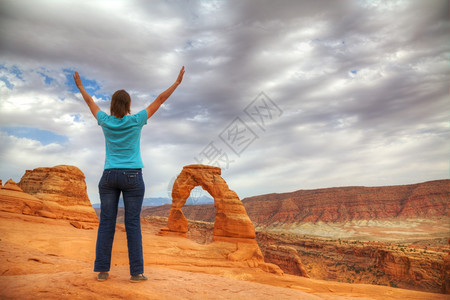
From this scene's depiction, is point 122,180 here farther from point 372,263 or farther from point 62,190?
point 372,263

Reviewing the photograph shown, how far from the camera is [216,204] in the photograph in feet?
75.5

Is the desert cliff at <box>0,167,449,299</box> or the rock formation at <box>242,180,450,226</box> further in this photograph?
the rock formation at <box>242,180,450,226</box>

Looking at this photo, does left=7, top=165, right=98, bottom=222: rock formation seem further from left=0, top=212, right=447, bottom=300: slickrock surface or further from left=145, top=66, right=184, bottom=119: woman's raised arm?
left=145, top=66, right=184, bottom=119: woman's raised arm

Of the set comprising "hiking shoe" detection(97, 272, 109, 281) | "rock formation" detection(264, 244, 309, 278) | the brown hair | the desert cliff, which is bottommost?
"rock formation" detection(264, 244, 309, 278)

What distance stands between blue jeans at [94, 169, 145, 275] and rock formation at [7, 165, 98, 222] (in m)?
24.0

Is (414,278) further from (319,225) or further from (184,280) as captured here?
(319,225)

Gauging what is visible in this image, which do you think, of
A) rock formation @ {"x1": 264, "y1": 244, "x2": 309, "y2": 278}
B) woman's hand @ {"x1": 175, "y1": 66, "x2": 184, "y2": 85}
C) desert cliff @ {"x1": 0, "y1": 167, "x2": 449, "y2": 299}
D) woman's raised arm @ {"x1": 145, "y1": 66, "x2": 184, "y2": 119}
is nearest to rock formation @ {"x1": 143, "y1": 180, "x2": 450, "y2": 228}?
desert cliff @ {"x1": 0, "y1": 167, "x2": 449, "y2": 299}

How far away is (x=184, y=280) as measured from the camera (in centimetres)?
409

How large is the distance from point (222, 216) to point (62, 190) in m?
15.4

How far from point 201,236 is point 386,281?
1048 inches

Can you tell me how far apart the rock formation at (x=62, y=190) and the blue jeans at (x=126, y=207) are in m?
24.0

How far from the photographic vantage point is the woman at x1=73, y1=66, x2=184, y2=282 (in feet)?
12.2

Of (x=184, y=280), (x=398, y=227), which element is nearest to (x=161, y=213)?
(x=398, y=227)

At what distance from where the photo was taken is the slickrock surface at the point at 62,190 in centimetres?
2512
